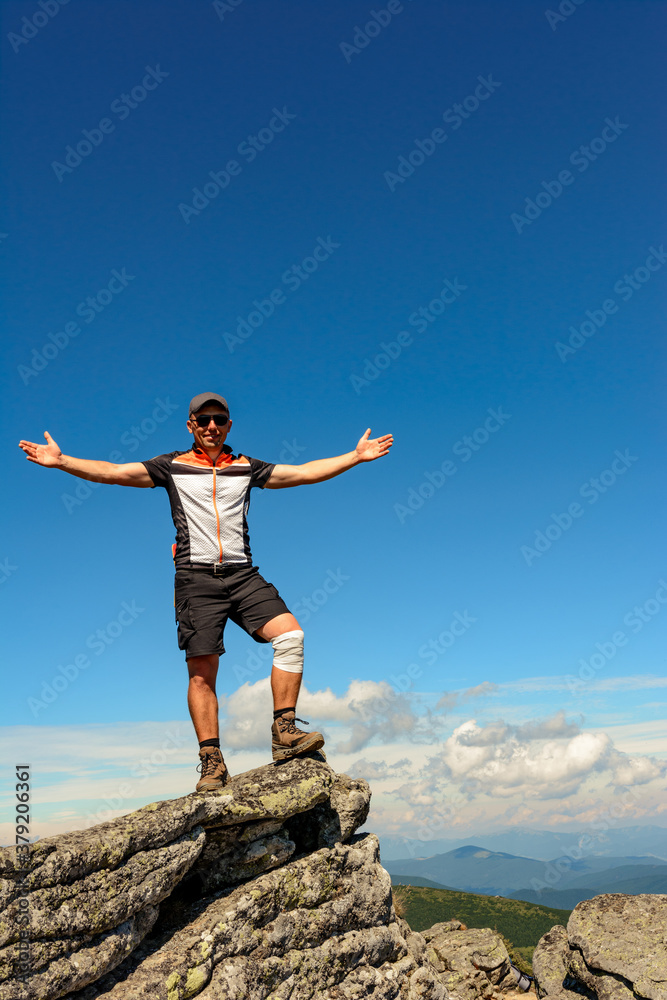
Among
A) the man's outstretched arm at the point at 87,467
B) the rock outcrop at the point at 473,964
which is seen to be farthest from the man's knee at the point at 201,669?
the rock outcrop at the point at 473,964

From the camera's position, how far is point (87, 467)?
10.4 metres

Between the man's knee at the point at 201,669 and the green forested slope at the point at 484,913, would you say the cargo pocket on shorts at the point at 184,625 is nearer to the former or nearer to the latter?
the man's knee at the point at 201,669

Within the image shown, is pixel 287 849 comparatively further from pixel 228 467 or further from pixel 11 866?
pixel 228 467

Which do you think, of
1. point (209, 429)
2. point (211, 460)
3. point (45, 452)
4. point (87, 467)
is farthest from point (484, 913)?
point (45, 452)

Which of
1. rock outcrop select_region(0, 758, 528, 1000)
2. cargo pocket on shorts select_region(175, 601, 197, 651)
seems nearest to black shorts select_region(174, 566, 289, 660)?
cargo pocket on shorts select_region(175, 601, 197, 651)

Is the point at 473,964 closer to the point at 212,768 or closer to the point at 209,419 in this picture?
the point at 212,768

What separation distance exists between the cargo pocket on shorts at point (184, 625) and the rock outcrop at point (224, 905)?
7.55 ft

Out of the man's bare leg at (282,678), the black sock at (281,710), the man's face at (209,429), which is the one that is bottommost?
the black sock at (281,710)

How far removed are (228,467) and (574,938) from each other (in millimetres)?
14882

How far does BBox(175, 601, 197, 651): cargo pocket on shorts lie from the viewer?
10.7m

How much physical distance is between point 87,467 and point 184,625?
2947mm

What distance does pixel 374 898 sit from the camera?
11680 millimetres

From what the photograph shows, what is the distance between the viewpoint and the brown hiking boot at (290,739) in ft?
36.9

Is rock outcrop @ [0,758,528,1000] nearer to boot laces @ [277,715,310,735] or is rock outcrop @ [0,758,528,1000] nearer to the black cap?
boot laces @ [277,715,310,735]
